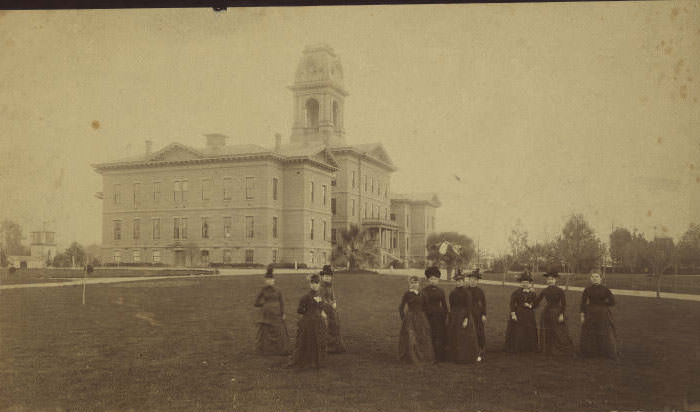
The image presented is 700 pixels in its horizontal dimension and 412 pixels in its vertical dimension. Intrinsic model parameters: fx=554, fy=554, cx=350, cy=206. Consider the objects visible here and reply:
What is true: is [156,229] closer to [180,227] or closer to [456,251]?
[180,227]

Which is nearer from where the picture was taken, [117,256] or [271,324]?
[271,324]

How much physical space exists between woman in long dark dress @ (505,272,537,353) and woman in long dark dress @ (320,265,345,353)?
198 cm

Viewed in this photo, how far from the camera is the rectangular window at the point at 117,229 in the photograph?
7176mm

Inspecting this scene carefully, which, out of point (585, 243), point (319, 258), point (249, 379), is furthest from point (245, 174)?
point (585, 243)

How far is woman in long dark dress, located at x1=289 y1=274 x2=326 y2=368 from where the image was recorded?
579 cm

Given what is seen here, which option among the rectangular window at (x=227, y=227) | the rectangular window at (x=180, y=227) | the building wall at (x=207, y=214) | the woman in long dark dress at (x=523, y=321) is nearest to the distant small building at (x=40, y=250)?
the building wall at (x=207, y=214)

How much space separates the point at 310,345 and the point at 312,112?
3032 millimetres

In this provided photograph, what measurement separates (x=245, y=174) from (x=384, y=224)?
2204mm

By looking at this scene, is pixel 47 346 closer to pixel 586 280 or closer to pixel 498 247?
pixel 498 247

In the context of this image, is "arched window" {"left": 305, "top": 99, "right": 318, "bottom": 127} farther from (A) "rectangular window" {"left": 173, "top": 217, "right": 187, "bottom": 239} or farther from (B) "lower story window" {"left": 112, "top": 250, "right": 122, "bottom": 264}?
(B) "lower story window" {"left": 112, "top": 250, "right": 122, "bottom": 264}

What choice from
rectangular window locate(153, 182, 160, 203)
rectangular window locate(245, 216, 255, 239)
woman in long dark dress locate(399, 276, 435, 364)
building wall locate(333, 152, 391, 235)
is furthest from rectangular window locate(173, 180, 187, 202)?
woman in long dark dress locate(399, 276, 435, 364)

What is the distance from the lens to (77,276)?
6836 mm

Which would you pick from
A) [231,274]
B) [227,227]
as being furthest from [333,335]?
[227,227]

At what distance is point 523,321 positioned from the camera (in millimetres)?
6465
